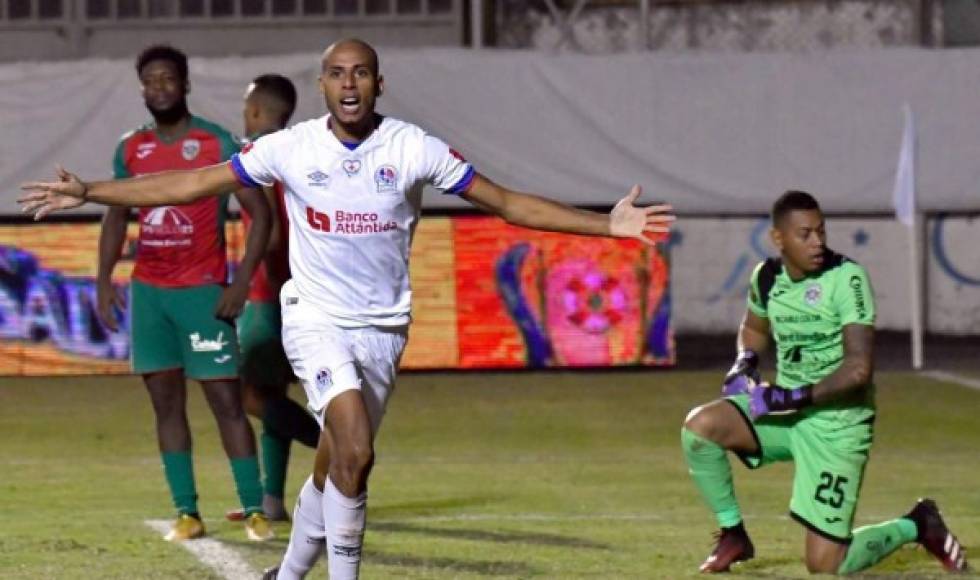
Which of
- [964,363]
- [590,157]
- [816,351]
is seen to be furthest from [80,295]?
[816,351]

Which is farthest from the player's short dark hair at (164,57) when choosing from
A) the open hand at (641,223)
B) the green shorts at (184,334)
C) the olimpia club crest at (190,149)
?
the open hand at (641,223)

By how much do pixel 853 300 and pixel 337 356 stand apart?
230 centimetres

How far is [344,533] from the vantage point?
7.61m

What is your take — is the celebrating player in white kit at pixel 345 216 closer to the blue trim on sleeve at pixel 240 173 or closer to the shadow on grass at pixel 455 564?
the blue trim on sleeve at pixel 240 173

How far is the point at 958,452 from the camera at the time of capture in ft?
46.2

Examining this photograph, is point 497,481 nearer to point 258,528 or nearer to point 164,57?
point 258,528

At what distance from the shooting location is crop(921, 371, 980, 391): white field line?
1862 centimetres

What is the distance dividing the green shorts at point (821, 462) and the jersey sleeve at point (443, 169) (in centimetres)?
189

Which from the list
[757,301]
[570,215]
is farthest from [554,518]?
[570,215]

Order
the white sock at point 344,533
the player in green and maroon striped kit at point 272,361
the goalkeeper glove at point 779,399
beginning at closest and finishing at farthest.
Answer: the white sock at point 344,533
the goalkeeper glove at point 779,399
the player in green and maroon striped kit at point 272,361

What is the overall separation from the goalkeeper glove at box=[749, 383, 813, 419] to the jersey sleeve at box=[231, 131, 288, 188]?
2.17m

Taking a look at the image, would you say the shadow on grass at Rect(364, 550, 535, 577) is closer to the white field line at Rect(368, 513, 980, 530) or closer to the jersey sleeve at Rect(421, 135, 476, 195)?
the white field line at Rect(368, 513, 980, 530)

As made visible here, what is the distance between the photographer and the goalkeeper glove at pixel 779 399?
9.02 m

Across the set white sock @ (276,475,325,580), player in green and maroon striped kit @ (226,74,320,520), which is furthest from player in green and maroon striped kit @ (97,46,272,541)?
white sock @ (276,475,325,580)
